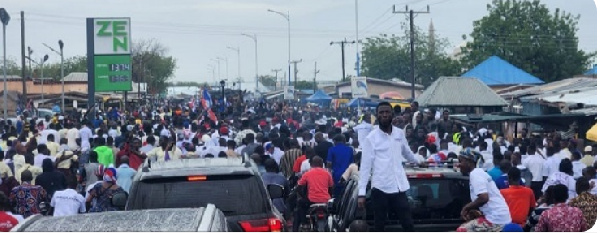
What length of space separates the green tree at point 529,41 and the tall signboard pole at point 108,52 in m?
36.2

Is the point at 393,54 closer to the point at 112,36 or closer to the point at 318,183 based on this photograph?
the point at 112,36

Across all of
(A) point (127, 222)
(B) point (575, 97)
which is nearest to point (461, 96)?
(B) point (575, 97)

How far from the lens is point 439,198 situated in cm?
1109

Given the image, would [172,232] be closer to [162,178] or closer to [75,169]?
[162,178]

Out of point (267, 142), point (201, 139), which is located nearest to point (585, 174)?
point (267, 142)

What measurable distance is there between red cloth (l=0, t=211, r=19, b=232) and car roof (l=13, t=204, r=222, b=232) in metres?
4.18

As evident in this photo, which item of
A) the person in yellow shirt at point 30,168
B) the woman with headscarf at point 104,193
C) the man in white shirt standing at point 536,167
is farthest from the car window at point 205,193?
the man in white shirt standing at point 536,167

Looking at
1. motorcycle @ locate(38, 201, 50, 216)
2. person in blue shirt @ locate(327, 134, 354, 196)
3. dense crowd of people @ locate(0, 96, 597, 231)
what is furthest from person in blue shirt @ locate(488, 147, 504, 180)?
motorcycle @ locate(38, 201, 50, 216)

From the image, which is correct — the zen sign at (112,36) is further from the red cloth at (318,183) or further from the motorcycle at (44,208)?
the motorcycle at (44,208)

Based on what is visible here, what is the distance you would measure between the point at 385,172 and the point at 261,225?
50.3 inches

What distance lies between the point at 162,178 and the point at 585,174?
21.0ft

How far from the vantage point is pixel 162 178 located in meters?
10.5

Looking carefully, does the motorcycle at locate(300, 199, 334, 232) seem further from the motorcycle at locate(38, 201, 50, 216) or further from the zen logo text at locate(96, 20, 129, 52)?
the zen logo text at locate(96, 20, 129, 52)

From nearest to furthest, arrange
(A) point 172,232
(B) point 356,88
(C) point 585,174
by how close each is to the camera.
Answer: (A) point 172,232 < (C) point 585,174 < (B) point 356,88
